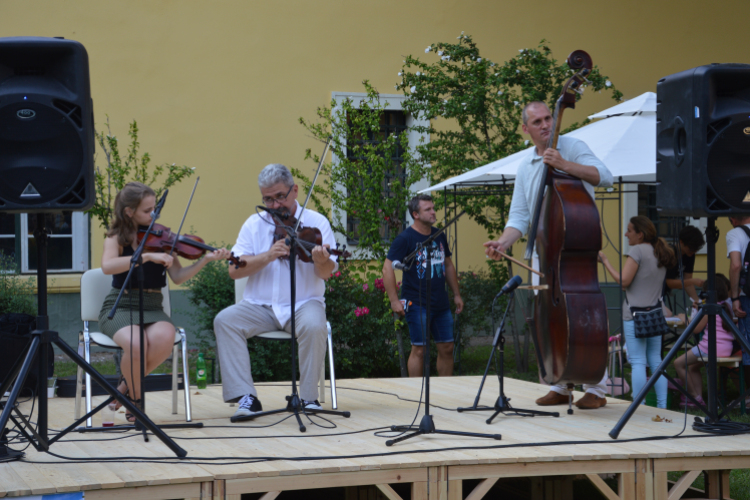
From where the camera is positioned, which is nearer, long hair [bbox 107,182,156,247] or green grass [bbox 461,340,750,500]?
long hair [bbox 107,182,156,247]

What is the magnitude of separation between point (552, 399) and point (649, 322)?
109 cm

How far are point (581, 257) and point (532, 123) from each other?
31.4 inches

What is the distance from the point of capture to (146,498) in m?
2.85

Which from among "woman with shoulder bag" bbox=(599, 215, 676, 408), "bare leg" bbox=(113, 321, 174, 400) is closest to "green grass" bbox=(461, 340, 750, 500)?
"woman with shoulder bag" bbox=(599, 215, 676, 408)

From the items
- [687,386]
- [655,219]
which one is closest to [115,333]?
[687,386]

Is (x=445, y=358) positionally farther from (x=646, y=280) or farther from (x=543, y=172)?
(x=543, y=172)

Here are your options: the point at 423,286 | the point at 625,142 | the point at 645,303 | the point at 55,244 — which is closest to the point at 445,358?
the point at 423,286

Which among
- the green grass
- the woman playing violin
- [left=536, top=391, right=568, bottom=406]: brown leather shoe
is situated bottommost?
the green grass

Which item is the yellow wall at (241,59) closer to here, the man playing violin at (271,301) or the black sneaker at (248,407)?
the man playing violin at (271,301)

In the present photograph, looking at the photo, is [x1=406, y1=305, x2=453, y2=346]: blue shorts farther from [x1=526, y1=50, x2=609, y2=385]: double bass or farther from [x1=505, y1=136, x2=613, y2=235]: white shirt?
[x1=526, y1=50, x2=609, y2=385]: double bass

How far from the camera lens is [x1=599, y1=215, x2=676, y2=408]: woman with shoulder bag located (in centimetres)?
511

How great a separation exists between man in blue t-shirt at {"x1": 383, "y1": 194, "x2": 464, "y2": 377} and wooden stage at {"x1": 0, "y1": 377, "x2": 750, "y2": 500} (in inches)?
75.4

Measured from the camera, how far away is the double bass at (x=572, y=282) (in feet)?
11.9

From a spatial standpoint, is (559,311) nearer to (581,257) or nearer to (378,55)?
(581,257)
